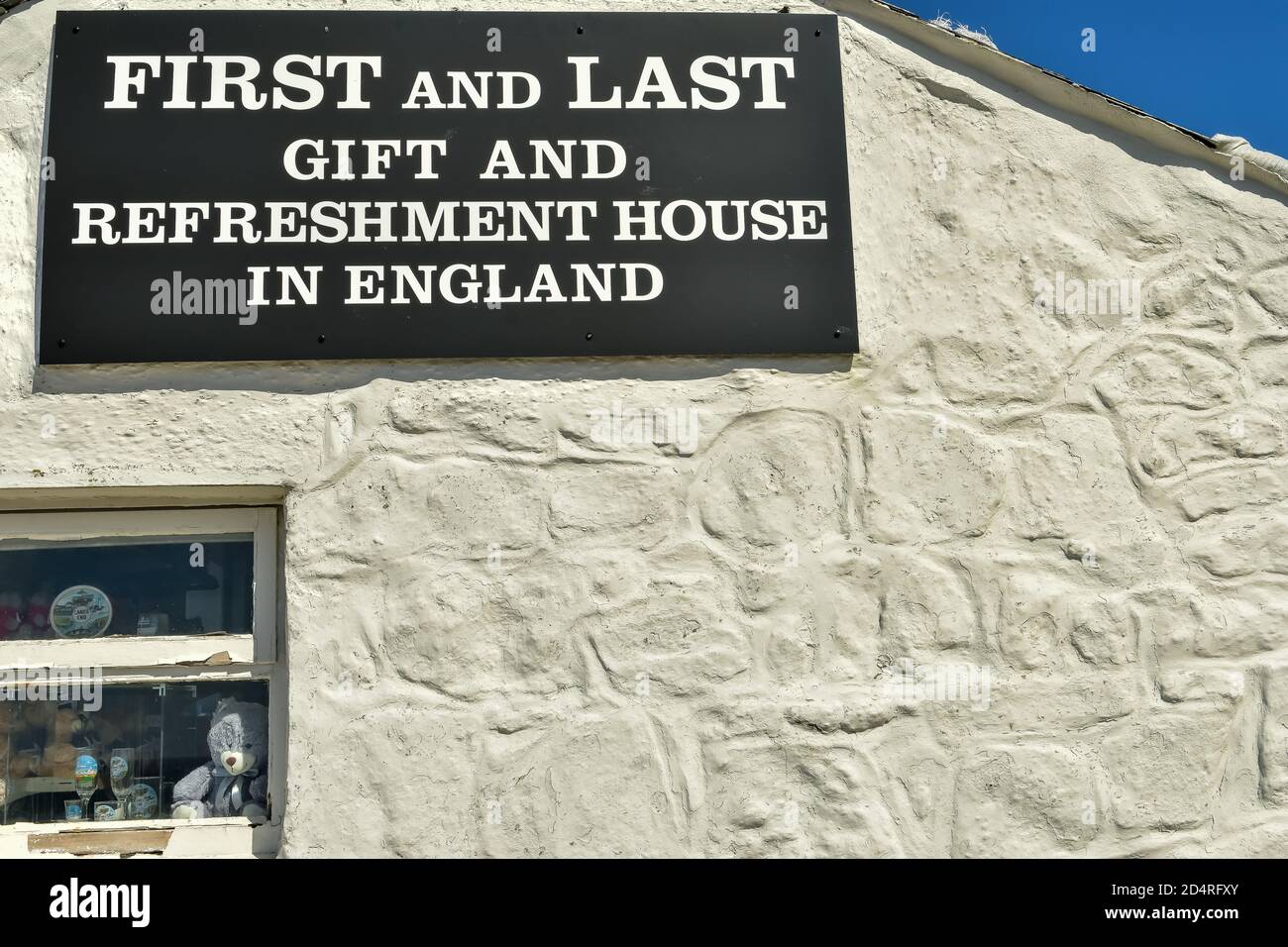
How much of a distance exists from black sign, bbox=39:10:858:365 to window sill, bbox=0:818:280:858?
103 cm

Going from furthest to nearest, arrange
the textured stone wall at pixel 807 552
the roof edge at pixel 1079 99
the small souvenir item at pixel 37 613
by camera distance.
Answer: the roof edge at pixel 1079 99 < the small souvenir item at pixel 37 613 < the textured stone wall at pixel 807 552

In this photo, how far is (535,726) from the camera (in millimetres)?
2615

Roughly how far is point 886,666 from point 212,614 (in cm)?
153

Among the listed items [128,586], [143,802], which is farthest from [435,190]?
[143,802]

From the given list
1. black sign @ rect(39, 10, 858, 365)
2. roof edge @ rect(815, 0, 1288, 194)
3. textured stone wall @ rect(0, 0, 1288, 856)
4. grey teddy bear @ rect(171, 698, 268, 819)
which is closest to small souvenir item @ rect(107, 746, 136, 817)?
grey teddy bear @ rect(171, 698, 268, 819)

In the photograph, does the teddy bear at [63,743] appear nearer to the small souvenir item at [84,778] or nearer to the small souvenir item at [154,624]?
the small souvenir item at [84,778]

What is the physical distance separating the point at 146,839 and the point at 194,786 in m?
0.15

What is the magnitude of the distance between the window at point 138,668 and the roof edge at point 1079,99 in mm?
1949

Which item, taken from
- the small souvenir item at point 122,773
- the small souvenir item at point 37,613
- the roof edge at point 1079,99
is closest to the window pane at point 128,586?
the small souvenir item at point 37,613

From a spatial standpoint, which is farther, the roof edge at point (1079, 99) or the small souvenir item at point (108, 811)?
the roof edge at point (1079, 99)

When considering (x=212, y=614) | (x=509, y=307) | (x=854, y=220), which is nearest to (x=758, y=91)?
(x=854, y=220)

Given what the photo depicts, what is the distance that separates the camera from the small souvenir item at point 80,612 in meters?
2.73

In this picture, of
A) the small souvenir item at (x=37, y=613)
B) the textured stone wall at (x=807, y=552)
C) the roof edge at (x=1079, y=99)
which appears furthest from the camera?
the roof edge at (x=1079, y=99)

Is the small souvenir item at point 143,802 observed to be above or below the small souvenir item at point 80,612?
below
